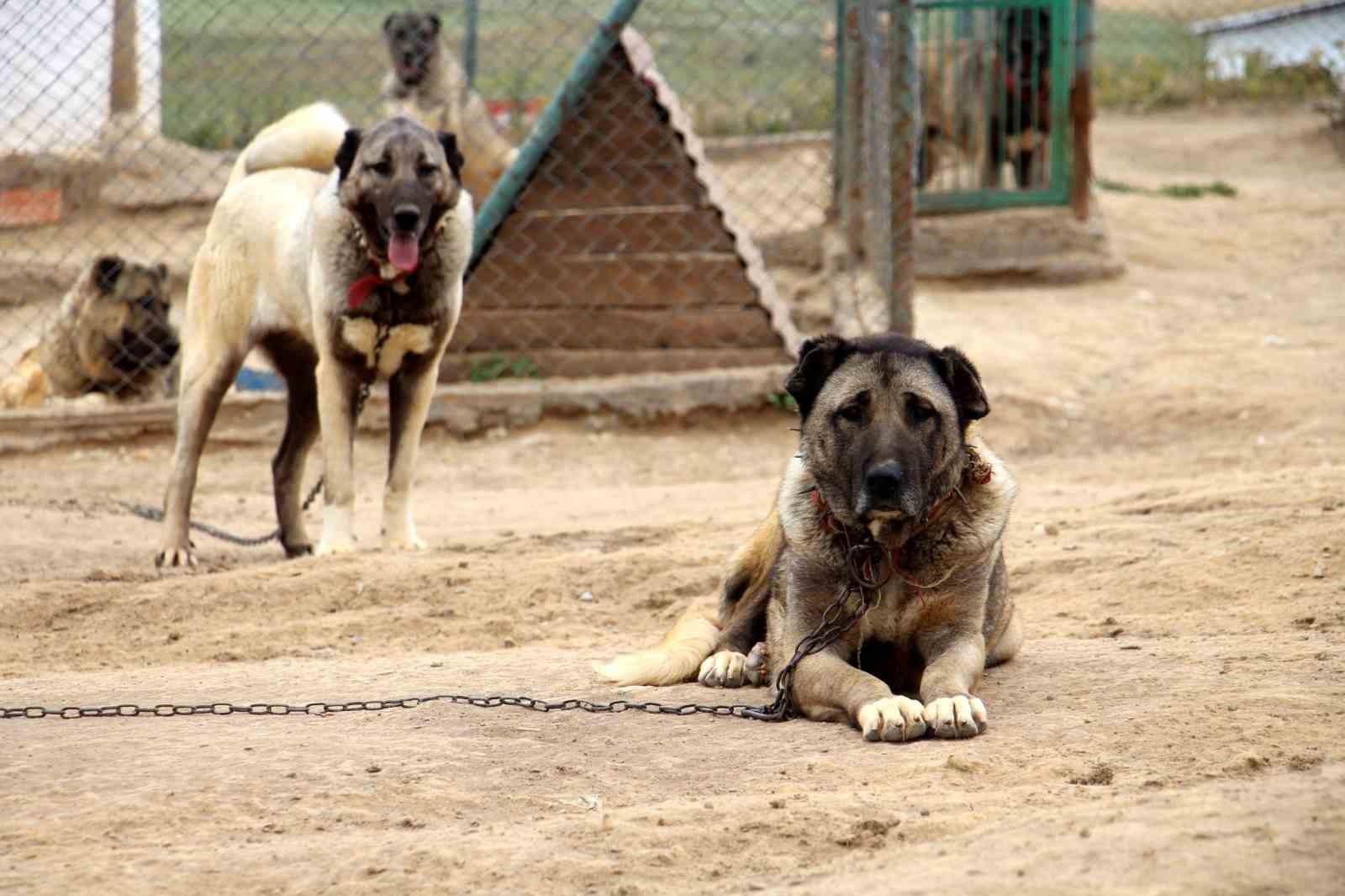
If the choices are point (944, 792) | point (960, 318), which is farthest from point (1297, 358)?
point (944, 792)

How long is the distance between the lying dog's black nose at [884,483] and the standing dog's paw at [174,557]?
4086 millimetres

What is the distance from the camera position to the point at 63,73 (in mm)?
9883

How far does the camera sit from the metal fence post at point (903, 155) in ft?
30.5

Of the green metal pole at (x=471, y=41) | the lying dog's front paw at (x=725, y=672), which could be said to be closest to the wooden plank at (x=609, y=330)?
the green metal pole at (x=471, y=41)

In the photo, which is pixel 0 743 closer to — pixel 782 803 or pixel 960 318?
pixel 782 803

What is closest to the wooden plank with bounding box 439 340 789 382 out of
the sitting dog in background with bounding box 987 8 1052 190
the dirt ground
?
the dirt ground

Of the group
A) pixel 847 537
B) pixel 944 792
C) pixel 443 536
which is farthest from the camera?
pixel 443 536

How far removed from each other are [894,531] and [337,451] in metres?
3.47

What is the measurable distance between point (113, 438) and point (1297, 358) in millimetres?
7215

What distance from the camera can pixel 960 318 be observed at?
11750 millimetres

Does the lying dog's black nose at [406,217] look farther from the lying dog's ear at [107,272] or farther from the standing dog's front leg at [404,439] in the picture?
the lying dog's ear at [107,272]

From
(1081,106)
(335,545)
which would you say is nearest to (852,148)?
(1081,106)

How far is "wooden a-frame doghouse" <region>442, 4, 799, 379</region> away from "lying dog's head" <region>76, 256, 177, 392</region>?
2307 millimetres

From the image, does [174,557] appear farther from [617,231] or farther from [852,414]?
[852,414]
